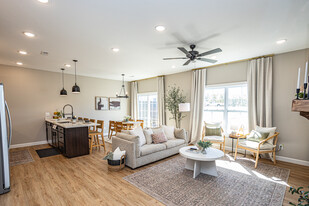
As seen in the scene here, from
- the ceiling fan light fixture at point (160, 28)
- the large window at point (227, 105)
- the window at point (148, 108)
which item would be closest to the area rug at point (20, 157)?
the ceiling fan light fixture at point (160, 28)

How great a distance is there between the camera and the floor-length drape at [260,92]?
419 cm

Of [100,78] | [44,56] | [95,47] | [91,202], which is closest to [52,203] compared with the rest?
[91,202]

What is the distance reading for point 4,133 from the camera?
264cm

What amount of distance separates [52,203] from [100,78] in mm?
5979

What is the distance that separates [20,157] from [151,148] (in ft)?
12.4

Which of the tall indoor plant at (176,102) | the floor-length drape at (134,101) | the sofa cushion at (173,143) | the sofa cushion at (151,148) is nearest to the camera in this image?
the sofa cushion at (151,148)

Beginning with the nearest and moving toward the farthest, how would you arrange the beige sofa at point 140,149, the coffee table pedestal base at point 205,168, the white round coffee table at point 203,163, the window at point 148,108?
the white round coffee table at point 203,163 < the coffee table pedestal base at point 205,168 < the beige sofa at point 140,149 < the window at point 148,108

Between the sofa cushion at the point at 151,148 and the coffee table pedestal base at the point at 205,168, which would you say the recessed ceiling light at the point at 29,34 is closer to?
the sofa cushion at the point at 151,148

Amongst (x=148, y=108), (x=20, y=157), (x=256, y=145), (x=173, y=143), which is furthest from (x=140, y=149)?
(x=148, y=108)

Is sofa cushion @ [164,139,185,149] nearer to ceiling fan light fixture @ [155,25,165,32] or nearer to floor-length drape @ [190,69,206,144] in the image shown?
floor-length drape @ [190,69,206,144]

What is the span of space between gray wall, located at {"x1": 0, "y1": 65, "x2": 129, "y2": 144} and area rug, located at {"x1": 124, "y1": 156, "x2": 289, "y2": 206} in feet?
15.5

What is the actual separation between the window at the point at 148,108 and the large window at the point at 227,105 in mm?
2658

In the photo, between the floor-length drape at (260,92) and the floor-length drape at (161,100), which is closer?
the floor-length drape at (260,92)

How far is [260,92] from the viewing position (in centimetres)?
432
